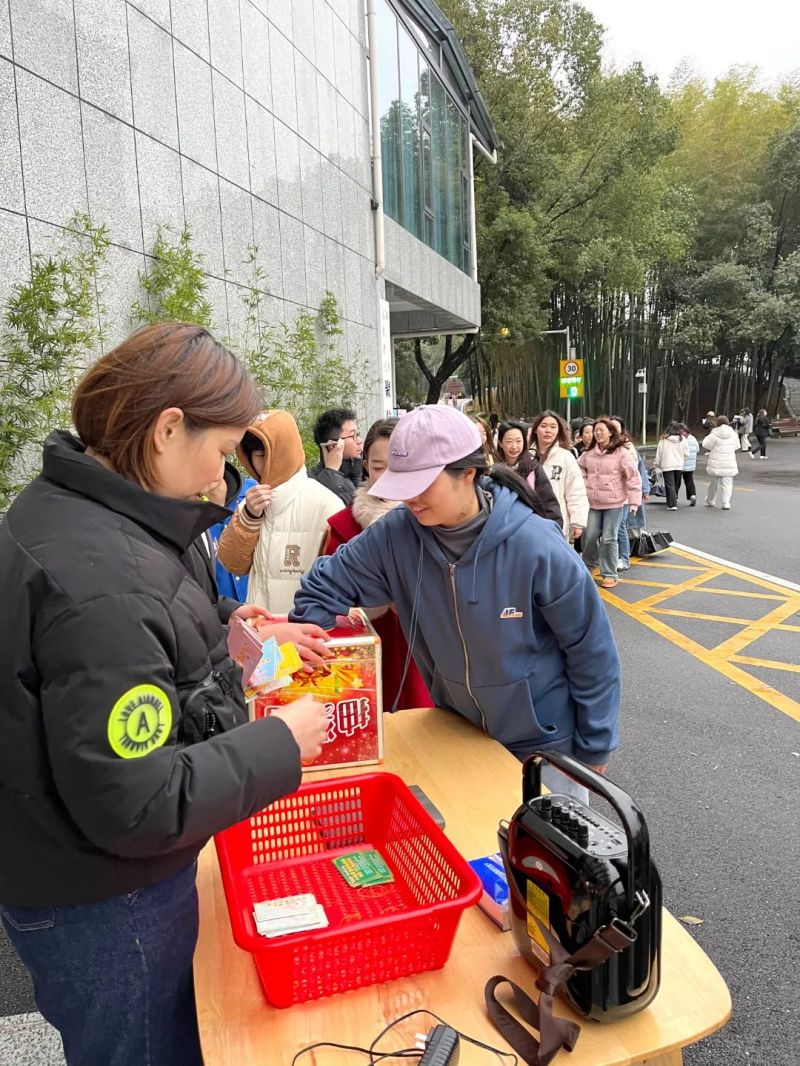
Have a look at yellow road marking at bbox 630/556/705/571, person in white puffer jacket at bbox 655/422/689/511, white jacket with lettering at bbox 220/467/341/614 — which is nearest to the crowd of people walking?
white jacket with lettering at bbox 220/467/341/614

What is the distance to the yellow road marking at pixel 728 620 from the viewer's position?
5.45 m

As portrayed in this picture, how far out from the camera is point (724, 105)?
36938mm

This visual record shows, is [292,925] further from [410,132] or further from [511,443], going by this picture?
[410,132]

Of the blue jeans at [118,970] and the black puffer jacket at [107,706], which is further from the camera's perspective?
the blue jeans at [118,970]

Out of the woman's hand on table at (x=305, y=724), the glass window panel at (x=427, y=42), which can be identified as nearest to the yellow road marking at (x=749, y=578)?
the woman's hand on table at (x=305, y=724)

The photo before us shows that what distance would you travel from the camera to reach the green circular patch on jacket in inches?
41.2

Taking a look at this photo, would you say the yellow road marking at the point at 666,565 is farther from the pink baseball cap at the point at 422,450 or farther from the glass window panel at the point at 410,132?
the glass window panel at the point at 410,132

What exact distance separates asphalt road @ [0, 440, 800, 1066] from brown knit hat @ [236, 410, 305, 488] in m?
2.19

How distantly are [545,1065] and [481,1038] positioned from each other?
111 mm

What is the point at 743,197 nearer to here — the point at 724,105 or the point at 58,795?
the point at 724,105

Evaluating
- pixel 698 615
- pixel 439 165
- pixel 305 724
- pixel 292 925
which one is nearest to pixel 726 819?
pixel 292 925

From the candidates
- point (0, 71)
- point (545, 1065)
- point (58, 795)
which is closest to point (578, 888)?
point (545, 1065)

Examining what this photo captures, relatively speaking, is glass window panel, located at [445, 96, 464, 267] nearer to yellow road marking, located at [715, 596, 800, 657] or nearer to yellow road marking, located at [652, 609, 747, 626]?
yellow road marking, located at [652, 609, 747, 626]

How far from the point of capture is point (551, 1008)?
123 cm
